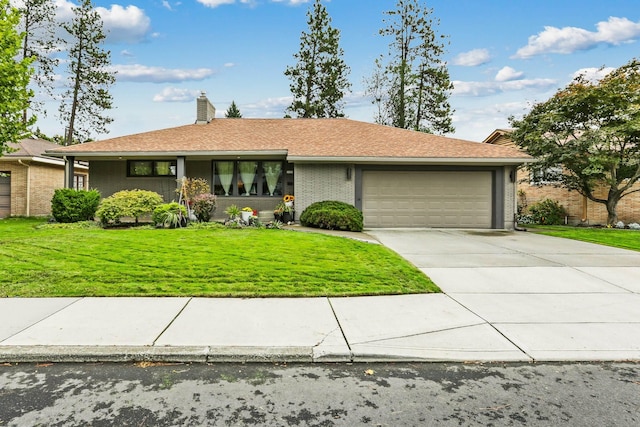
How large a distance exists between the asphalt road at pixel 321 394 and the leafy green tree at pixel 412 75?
28401 millimetres

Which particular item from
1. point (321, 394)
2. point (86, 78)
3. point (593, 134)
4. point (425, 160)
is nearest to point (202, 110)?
point (425, 160)

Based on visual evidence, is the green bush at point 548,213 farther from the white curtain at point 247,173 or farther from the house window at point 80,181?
the house window at point 80,181

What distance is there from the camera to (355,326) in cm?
437

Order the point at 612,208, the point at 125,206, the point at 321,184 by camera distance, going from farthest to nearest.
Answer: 1. the point at 612,208
2. the point at 321,184
3. the point at 125,206

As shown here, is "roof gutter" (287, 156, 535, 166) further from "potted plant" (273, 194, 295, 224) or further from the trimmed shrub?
the trimmed shrub

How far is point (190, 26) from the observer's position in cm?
1909

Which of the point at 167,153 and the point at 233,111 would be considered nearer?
the point at 167,153

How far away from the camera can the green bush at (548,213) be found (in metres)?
19.2

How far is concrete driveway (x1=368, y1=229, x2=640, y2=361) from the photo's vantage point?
13.1 feet

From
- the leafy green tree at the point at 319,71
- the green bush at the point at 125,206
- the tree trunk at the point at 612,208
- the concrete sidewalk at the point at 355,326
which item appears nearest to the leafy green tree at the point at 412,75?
the leafy green tree at the point at 319,71

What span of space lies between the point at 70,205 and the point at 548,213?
68.1 ft

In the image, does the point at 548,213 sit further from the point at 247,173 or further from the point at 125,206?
the point at 125,206

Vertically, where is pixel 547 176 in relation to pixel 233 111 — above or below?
below

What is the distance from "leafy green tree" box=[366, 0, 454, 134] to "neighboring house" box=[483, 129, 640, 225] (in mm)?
11394
